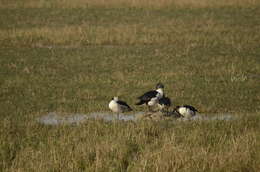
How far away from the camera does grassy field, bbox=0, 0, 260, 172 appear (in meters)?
9.10

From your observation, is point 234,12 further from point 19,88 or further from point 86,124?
point 86,124

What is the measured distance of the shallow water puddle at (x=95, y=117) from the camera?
11867 mm

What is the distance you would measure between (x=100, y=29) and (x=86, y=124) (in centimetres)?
1449

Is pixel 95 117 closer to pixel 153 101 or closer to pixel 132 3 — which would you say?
Answer: pixel 153 101

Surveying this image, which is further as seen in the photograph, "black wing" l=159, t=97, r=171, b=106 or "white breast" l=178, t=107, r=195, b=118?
"black wing" l=159, t=97, r=171, b=106

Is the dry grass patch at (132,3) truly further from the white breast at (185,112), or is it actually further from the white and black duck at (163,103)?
the white breast at (185,112)

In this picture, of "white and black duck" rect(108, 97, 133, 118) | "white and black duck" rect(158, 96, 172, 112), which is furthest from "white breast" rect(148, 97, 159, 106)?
"white and black duck" rect(108, 97, 133, 118)

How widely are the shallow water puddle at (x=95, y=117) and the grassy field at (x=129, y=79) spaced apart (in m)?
0.23

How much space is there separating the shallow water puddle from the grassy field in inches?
9.2

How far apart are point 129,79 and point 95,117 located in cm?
421

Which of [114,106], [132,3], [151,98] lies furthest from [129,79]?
[132,3]

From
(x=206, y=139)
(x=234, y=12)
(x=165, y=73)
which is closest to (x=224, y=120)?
(x=206, y=139)

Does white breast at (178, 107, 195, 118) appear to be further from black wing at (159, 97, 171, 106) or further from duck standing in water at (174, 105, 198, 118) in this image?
black wing at (159, 97, 171, 106)

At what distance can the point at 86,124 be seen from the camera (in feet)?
36.7
